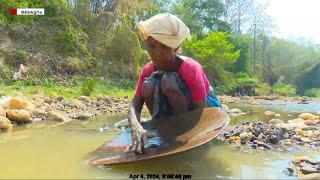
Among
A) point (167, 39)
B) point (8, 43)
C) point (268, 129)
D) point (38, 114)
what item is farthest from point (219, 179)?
point (8, 43)

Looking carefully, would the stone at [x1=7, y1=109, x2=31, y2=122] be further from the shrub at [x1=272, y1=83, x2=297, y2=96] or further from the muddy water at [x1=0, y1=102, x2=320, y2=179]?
the shrub at [x1=272, y1=83, x2=297, y2=96]

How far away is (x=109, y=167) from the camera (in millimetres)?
2490

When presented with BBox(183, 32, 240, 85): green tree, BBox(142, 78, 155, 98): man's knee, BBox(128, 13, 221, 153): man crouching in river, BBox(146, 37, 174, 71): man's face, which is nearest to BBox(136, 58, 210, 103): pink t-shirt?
BBox(128, 13, 221, 153): man crouching in river

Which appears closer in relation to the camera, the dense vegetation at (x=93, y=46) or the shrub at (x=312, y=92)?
the dense vegetation at (x=93, y=46)

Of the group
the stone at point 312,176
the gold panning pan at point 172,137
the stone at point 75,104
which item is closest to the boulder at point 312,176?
the stone at point 312,176

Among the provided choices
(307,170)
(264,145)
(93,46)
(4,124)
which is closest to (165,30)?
(307,170)

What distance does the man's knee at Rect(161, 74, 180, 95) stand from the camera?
9.33ft

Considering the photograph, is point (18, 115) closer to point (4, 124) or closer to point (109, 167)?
point (4, 124)

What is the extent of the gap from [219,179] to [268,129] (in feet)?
6.65

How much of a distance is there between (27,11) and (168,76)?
481 inches

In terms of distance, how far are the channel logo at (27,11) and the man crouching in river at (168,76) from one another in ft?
37.6

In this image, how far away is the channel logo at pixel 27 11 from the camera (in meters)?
13.3

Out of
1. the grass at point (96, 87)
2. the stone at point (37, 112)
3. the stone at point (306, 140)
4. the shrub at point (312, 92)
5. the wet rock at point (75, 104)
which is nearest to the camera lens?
the stone at point (306, 140)

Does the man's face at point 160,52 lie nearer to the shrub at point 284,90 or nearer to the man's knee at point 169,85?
the man's knee at point 169,85
